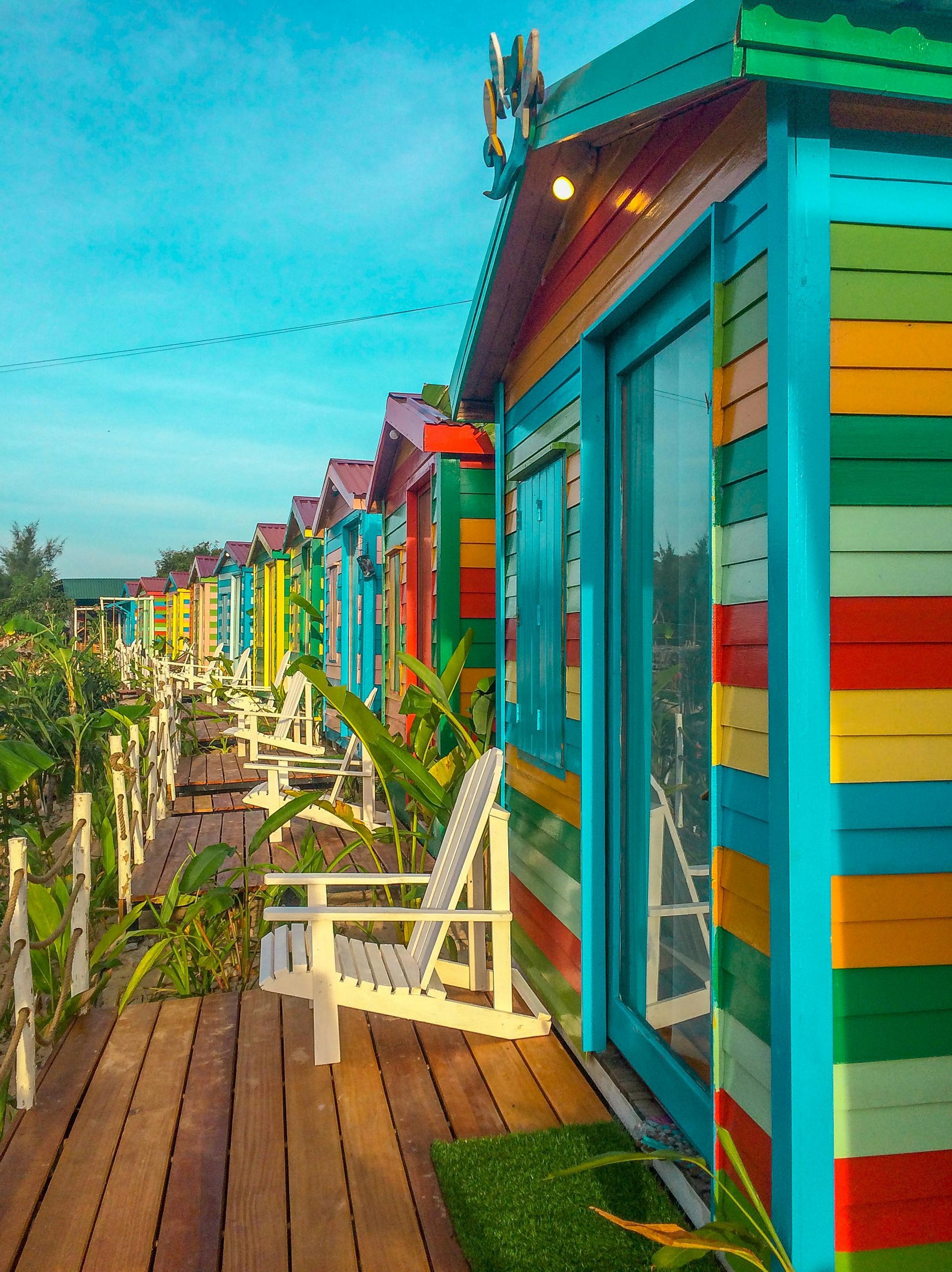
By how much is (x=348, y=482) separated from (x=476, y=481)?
13.2ft

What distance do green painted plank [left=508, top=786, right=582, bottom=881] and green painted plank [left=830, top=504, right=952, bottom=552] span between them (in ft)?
5.17

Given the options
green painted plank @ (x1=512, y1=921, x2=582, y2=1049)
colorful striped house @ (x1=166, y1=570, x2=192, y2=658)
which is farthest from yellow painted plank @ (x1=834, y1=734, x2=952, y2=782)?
colorful striped house @ (x1=166, y1=570, x2=192, y2=658)


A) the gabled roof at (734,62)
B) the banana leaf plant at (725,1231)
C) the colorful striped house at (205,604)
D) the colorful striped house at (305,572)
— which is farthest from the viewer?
the colorful striped house at (205,604)

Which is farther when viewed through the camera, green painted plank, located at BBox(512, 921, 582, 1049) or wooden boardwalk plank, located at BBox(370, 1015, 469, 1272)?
green painted plank, located at BBox(512, 921, 582, 1049)

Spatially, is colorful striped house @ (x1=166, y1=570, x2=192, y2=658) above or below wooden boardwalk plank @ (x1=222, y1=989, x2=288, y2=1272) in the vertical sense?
above

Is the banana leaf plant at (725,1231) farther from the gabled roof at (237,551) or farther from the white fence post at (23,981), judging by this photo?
the gabled roof at (237,551)

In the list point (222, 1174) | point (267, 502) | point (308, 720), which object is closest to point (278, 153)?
point (308, 720)

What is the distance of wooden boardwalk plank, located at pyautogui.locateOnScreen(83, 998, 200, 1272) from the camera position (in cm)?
209

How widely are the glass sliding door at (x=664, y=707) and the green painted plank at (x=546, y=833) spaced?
21 centimetres

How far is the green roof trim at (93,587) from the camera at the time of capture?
5522 cm

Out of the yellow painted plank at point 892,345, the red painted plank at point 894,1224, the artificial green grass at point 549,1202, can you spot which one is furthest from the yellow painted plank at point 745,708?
the artificial green grass at point 549,1202

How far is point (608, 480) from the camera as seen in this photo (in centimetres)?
306

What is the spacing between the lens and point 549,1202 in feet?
7.45

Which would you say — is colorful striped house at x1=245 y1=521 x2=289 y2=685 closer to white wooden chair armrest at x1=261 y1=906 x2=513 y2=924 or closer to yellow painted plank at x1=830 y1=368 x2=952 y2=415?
white wooden chair armrest at x1=261 y1=906 x2=513 y2=924
